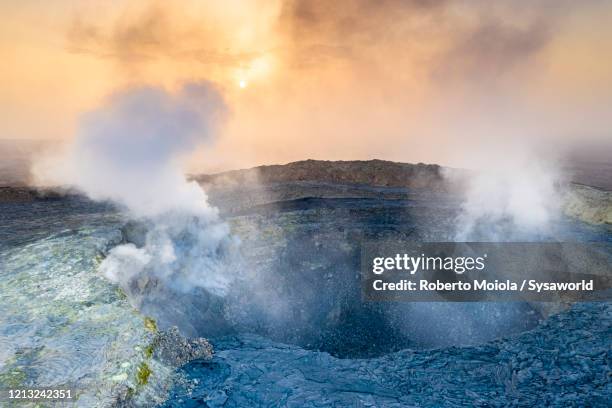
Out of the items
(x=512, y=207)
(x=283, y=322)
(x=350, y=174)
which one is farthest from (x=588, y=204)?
(x=283, y=322)

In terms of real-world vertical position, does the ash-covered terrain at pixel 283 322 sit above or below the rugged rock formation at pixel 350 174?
below

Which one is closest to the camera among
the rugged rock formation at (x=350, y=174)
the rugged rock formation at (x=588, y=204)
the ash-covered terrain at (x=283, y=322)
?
the ash-covered terrain at (x=283, y=322)

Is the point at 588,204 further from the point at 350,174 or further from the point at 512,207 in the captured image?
the point at 350,174

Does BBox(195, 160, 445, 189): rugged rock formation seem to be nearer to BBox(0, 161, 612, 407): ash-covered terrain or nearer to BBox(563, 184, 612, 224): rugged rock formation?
BBox(0, 161, 612, 407): ash-covered terrain

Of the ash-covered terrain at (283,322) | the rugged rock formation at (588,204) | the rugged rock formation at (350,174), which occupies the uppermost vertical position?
the rugged rock formation at (350,174)

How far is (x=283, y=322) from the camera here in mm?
13414

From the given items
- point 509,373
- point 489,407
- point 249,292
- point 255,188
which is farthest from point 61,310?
point 255,188

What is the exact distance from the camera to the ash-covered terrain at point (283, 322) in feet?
21.8

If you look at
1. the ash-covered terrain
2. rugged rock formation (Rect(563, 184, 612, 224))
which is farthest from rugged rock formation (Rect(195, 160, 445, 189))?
rugged rock formation (Rect(563, 184, 612, 224))

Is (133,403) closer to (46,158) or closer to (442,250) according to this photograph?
(442,250)

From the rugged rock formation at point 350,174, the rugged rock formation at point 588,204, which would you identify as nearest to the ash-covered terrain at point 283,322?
the rugged rock formation at point 588,204

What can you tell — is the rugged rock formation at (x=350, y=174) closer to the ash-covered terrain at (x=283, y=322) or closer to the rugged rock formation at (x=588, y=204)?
the ash-covered terrain at (x=283, y=322)

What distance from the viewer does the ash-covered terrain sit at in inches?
261

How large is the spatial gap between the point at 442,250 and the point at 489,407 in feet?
30.6
